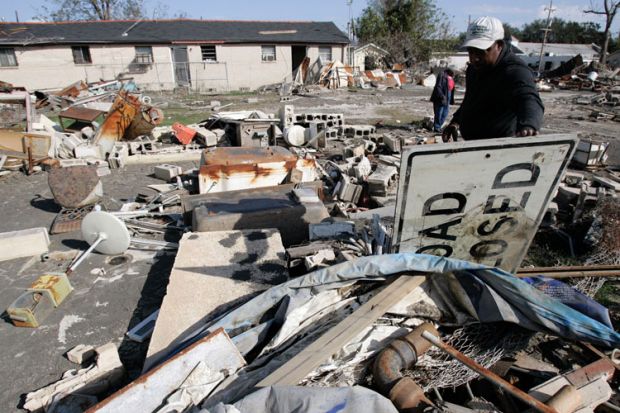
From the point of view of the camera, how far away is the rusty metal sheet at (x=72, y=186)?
17.6 ft

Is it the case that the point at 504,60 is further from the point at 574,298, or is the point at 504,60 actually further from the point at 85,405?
the point at 85,405

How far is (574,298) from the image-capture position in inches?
100

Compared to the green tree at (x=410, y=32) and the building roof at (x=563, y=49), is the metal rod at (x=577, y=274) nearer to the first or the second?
the green tree at (x=410, y=32)

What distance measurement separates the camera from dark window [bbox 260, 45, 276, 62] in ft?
81.7

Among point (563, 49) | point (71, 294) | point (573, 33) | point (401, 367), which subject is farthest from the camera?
point (573, 33)

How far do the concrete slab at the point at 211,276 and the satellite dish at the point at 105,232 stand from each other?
0.95 m

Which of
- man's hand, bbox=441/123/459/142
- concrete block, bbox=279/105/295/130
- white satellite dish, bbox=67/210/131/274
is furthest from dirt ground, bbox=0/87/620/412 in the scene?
concrete block, bbox=279/105/295/130

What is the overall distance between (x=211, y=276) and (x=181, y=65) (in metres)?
23.8

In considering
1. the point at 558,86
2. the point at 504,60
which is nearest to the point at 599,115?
the point at 558,86

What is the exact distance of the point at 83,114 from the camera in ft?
32.2

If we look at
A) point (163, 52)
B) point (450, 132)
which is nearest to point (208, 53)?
point (163, 52)

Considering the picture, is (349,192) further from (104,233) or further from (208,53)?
(208,53)

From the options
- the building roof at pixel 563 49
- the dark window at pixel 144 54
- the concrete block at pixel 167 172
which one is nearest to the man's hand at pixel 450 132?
the concrete block at pixel 167 172

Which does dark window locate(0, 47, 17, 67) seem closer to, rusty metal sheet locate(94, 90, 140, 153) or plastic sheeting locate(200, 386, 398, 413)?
rusty metal sheet locate(94, 90, 140, 153)
